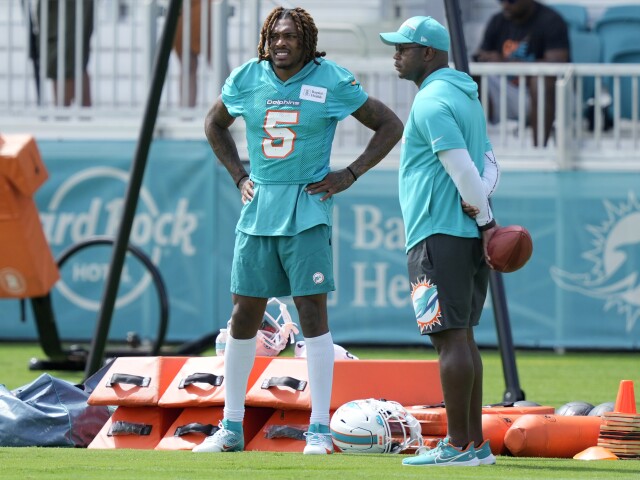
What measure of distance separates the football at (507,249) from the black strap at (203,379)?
159 cm

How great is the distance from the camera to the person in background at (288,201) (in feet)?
21.3

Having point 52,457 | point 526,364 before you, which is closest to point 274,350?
point 52,457

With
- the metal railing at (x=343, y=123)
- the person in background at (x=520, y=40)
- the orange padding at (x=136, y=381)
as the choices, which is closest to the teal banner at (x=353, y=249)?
the metal railing at (x=343, y=123)

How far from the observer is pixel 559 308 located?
13.2m

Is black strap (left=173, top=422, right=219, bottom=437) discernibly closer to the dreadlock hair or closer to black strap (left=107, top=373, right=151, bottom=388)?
black strap (left=107, top=373, right=151, bottom=388)

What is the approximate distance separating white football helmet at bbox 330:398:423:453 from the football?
0.92 meters

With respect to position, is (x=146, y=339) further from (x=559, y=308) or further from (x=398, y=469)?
(x=398, y=469)

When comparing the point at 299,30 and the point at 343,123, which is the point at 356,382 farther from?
the point at 343,123

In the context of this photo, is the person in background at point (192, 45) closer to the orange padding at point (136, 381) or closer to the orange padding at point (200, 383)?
the orange padding at point (136, 381)

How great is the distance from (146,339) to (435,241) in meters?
7.78

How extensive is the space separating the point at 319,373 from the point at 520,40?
9189mm

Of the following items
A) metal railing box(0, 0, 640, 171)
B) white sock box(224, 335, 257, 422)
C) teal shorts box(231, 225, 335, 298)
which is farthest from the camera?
metal railing box(0, 0, 640, 171)

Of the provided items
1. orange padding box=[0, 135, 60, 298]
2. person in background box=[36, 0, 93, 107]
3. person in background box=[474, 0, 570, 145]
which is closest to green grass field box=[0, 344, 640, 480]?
orange padding box=[0, 135, 60, 298]

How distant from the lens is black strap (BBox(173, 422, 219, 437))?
22.4ft
